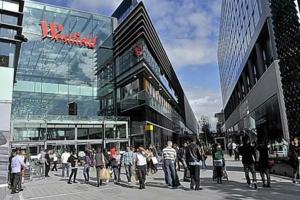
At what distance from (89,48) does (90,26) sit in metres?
2.87

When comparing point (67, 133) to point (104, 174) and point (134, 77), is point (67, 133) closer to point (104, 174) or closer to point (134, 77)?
point (134, 77)

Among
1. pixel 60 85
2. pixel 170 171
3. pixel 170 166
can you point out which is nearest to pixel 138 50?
pixel 60 85

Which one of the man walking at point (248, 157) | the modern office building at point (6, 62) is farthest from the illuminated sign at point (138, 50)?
the man walking at point (248, 157)

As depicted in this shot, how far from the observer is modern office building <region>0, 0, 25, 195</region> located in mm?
10797

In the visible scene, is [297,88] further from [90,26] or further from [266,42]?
[90,26]

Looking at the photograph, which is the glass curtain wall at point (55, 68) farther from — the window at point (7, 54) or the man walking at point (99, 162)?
the window at point (7, 54)

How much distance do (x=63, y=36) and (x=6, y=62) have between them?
26848mm

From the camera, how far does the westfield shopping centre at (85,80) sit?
1345 inches

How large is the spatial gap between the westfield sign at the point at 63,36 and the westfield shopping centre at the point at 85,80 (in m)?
0.07

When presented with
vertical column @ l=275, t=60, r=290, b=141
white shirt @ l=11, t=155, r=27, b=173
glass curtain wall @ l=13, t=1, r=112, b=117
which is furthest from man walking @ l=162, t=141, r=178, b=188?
glass curtain wall @ l=13, t=1, r=112, b=117

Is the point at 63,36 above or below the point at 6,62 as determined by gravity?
above

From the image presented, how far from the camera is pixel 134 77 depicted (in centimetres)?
3812

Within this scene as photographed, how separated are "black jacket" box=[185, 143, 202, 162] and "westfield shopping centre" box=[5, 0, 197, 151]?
20824mm

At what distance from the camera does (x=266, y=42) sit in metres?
28.7
